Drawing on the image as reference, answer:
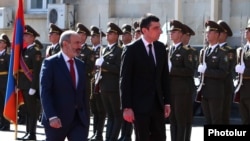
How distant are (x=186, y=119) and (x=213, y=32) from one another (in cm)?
133

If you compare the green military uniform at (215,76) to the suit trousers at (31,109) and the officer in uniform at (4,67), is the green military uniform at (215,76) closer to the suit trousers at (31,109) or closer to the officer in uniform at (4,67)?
the suit trousers at (31,109)

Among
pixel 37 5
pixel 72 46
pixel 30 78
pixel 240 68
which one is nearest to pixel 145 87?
pixel 72 46

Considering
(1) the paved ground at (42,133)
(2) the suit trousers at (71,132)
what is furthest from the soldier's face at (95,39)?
(2) the suit trousers at (71,132)

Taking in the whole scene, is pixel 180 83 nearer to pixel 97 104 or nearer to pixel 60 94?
pixel 97 104

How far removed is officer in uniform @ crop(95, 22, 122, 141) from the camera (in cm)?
1266

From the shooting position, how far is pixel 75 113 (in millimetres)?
8641

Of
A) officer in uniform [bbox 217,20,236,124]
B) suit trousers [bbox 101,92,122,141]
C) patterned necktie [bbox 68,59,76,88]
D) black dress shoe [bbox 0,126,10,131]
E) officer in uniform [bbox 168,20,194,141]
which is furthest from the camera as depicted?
black dress shoe [bbox 0,126,10,131]

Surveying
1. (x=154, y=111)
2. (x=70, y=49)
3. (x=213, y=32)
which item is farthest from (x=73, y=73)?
(x=213, y=32)

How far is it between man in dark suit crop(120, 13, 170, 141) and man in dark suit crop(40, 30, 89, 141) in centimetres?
50

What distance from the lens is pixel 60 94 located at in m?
8.58

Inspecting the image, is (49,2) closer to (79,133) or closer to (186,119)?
(186,119)

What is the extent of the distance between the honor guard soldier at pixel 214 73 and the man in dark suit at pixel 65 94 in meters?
2.96

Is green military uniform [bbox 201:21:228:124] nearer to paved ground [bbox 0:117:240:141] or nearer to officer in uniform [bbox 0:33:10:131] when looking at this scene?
paved ground [bbox 0:117:240:141]

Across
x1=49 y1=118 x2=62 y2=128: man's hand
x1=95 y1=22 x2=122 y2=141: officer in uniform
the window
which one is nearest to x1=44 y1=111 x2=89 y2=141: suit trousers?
x1=49 y1=118 x2=62 y2=128: man's hand
